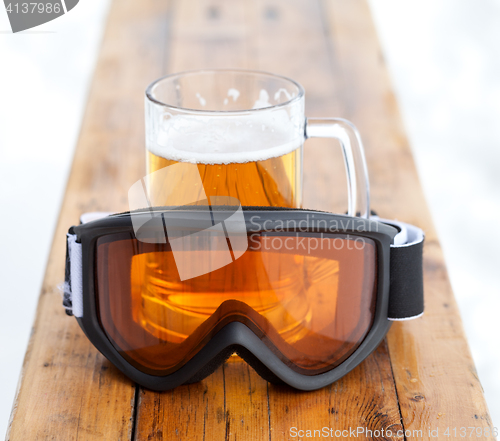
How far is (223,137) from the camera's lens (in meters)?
0.61

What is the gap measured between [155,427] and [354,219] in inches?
10.9

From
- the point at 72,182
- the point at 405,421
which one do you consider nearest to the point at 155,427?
the point at 405,421

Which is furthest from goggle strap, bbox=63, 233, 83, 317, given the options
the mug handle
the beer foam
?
the mug handle

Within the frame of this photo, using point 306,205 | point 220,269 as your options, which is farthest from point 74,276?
point 306,205

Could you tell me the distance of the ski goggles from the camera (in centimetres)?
55

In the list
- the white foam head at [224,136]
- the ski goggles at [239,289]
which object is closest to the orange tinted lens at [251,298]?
A: the ski goggles at [239,289]

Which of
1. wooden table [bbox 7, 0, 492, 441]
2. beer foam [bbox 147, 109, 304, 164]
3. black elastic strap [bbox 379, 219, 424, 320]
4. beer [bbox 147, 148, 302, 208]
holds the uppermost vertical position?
beer foam [bbox 147, 109, 304, 164]

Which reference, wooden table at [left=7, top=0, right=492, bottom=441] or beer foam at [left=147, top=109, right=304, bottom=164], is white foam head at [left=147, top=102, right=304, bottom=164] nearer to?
beer foam at [left=147, top=109, right=304, bottom=164]

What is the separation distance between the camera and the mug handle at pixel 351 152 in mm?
685

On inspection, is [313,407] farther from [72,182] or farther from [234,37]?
[234,37]

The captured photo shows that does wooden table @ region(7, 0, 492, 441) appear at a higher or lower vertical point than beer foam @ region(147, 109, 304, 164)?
lower

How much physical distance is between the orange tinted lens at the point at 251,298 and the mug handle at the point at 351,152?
0.13m

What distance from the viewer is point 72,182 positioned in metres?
1.04

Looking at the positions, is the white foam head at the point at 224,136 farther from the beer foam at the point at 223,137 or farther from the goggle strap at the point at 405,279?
the goggle strap at the point at 405,279
